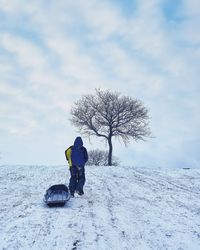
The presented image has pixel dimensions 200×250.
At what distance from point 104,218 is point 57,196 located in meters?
2.46

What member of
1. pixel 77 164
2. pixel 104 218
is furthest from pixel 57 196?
pixel 104 218

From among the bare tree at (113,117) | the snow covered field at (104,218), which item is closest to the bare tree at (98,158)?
the bare tree at (113,117)

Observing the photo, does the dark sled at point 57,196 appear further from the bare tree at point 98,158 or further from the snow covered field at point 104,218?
the bare tree at point 98,158

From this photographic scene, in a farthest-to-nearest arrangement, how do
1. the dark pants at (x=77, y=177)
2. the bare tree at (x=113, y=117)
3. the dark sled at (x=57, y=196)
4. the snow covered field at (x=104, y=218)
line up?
1. the bare tree at (x=113, y=117)
2. the dark pants at (x=77, y=177)
3. the dark sled at (x=57, y=196)
4. the snow covered field at (x=104, y=218)

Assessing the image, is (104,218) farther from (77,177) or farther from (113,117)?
(113,117)

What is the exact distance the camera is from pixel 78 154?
1399cm

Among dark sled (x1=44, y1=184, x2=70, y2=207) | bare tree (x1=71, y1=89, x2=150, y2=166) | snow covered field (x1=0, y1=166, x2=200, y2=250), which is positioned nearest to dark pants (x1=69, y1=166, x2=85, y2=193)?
snow covered field (x1=0, y1=166, x2=200, y2=250)

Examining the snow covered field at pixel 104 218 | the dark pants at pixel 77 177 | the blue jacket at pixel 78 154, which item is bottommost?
the snow covered field at pixel 104 218

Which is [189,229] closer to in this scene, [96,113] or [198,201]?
[198,201]

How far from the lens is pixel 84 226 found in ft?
29.8

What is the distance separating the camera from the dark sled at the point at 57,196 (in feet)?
37.1

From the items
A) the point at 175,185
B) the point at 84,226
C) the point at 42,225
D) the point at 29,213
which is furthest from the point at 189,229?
the point at 175,185

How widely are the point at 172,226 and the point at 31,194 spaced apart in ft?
21.8

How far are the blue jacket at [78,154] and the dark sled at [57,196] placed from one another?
5.31 feet
